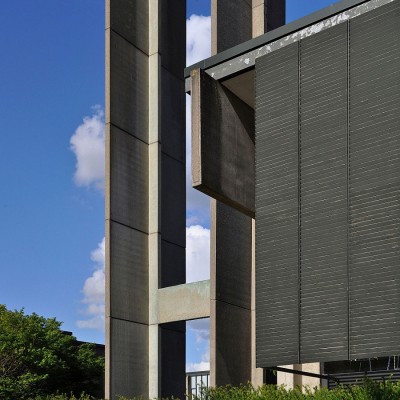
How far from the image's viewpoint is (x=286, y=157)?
1672 centimetres

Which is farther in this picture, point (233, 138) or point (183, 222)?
point (183, 222)

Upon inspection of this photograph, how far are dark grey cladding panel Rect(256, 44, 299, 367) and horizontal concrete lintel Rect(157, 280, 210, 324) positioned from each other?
10.6m

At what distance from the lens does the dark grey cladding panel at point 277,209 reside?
53.2 ft

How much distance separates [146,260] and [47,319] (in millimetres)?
17217

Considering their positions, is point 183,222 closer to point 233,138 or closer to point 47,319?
point 233,138

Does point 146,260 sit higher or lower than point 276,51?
lower

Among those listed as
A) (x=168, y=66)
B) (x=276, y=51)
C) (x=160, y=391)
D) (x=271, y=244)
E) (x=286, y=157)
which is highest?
(x=168, y=66)

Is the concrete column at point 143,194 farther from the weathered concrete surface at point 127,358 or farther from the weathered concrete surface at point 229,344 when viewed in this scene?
the weathered concrete surface at point 229,344

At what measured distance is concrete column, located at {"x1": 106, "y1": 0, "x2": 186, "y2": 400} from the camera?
27641mm

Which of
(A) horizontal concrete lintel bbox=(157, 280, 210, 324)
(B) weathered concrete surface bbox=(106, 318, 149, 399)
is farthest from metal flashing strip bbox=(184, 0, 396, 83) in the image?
(B) weathered concrete surface bbox=(106, 318, 149, 399)

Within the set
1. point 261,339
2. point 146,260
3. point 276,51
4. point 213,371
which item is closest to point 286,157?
point 276,51

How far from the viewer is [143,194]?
29.2 metres

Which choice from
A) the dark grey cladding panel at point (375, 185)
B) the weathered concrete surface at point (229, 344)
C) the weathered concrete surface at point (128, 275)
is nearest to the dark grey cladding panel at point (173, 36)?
the weathered concrete surface at point (128, 275)

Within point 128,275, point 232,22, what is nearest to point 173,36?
point 232,22
